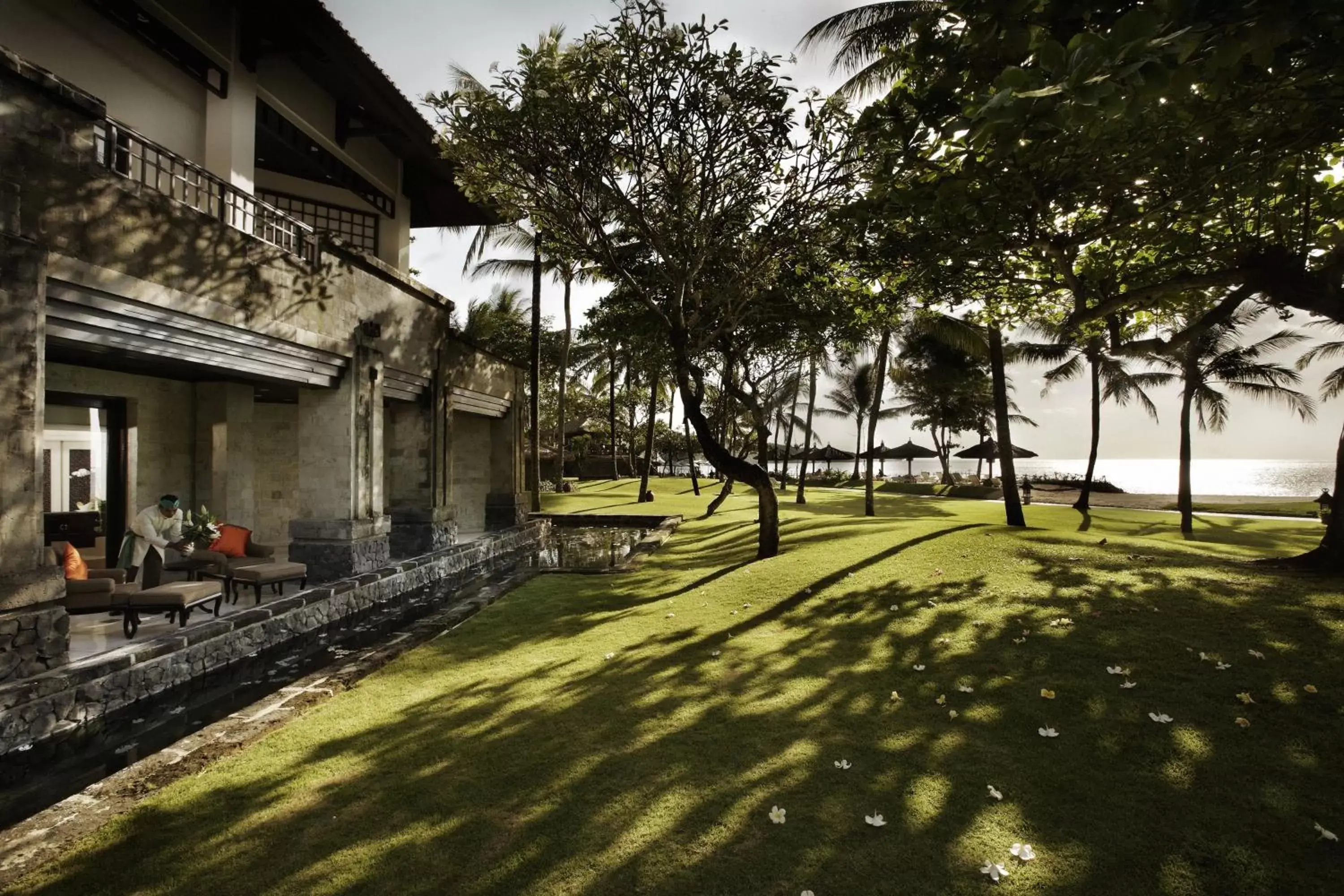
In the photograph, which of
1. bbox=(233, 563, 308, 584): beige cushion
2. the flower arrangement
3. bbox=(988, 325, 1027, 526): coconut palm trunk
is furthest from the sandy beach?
the flower arrangement

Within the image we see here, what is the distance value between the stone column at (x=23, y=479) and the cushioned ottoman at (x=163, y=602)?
5.17 ft

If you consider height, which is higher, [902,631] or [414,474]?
[414,474]

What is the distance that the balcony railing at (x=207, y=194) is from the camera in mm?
7375

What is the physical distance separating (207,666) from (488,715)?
4.03 m

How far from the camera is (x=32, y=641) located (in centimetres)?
532

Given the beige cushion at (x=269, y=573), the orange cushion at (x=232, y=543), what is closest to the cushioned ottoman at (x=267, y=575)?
the beige cushion at (x=269, y=573)

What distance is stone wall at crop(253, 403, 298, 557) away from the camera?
13.3 meters

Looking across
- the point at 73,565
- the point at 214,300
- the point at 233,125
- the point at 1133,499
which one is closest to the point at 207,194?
the point at 214,300

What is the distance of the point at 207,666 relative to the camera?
6965 mm

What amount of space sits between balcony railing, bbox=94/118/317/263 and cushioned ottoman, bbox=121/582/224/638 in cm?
428

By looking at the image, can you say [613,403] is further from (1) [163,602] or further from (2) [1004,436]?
(1) [163,602]

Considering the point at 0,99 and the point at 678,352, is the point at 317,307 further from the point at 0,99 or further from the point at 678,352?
the point at 678,352

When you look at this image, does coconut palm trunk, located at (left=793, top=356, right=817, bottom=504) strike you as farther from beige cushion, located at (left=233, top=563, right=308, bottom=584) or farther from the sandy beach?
beige cushion, located at (left=233, top=563, right=308, bottom=584)

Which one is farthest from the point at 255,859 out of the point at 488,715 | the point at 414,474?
the point at 414,474
